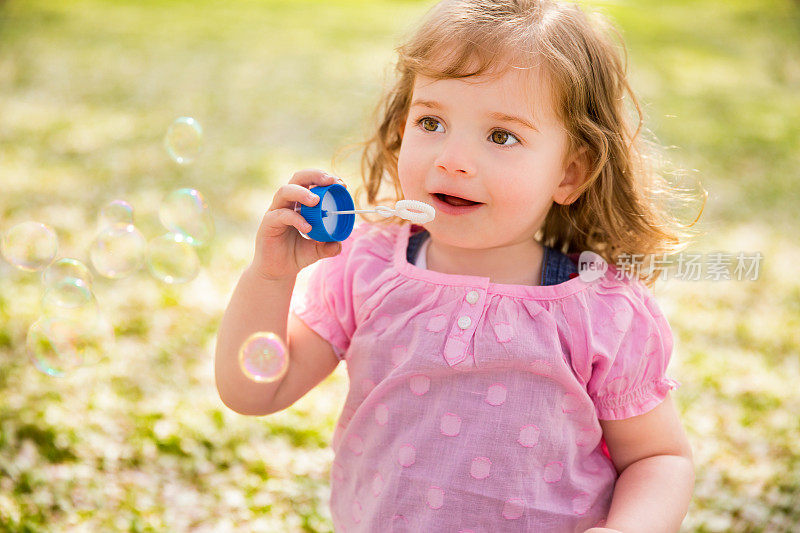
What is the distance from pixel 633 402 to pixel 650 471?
0.15 metres

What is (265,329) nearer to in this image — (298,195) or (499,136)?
(298,195)

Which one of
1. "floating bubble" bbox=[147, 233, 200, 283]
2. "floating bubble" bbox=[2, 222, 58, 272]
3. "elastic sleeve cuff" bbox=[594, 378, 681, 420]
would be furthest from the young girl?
"floating bubble" bbox=[2, 222, 58, 272]

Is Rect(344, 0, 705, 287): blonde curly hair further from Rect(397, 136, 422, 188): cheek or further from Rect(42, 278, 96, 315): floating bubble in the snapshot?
Rect(42, 278, 96, 315): floating bubble

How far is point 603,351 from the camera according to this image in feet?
5.40

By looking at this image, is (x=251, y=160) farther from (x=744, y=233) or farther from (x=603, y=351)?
(x=603, y=351)

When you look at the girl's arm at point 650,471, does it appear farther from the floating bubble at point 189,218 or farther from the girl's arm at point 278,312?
the floating bubble at point 189,218

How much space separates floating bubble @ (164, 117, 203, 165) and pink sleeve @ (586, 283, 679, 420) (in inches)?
53.9

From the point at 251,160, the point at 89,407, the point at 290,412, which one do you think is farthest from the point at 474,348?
the point at 251,160

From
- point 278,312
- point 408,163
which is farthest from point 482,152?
point 278,312

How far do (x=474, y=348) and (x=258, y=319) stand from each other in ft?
1.60

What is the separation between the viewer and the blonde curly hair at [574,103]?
162 centimetres

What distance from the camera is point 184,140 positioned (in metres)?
2.44

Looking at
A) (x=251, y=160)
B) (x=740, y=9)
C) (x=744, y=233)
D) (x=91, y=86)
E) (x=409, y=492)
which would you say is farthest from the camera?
(x=740, y=9)

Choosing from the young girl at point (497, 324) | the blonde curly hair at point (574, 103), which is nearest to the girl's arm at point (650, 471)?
the young girl at point (497, 324)
